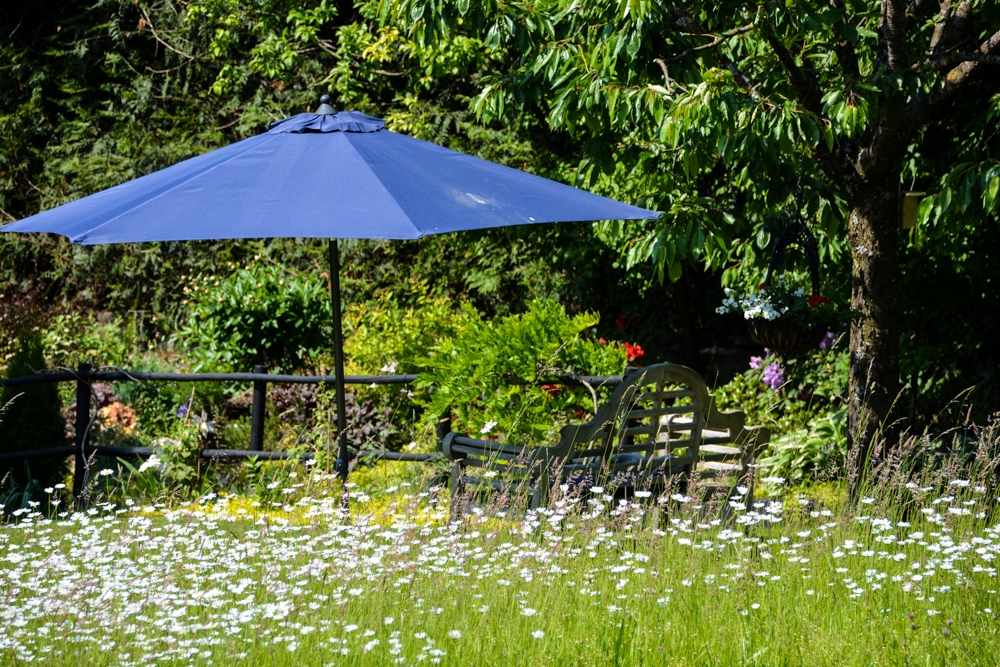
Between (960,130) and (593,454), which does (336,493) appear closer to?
(593,454)

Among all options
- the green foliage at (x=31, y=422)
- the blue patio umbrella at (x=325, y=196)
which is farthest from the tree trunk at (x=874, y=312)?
the green foliage at (x=31, y=422)

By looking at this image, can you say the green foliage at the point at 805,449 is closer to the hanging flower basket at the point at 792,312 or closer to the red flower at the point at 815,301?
the hanging flower basket at the point at 792,312

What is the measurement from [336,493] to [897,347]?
3.01 metres

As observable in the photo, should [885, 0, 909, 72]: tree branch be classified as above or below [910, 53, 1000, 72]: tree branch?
above

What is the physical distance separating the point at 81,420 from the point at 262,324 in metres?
1.92

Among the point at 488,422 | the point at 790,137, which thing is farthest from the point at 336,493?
the point at 790,137

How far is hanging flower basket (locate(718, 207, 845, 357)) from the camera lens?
17.3 feet

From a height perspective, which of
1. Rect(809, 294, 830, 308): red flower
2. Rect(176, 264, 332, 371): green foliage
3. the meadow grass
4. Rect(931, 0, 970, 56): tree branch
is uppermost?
Rect(931, 0, 970, 56): tree branch

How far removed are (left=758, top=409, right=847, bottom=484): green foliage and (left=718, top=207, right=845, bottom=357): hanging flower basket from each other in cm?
109

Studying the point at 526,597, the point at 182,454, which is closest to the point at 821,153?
the point at 526,597

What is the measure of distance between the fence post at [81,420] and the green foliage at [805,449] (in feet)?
13.5

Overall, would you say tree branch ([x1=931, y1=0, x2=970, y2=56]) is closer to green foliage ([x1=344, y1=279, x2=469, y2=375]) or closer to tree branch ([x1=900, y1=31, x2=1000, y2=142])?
tree branch ([x1=900, y1=31, x2=1000, y2=142])

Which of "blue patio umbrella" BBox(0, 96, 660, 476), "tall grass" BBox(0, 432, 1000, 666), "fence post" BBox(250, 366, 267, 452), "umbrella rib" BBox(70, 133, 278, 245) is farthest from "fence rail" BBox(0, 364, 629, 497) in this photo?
"umbrella rib" BBox(70, 133, 278, 245)

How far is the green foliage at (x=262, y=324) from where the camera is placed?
760 centimetres
